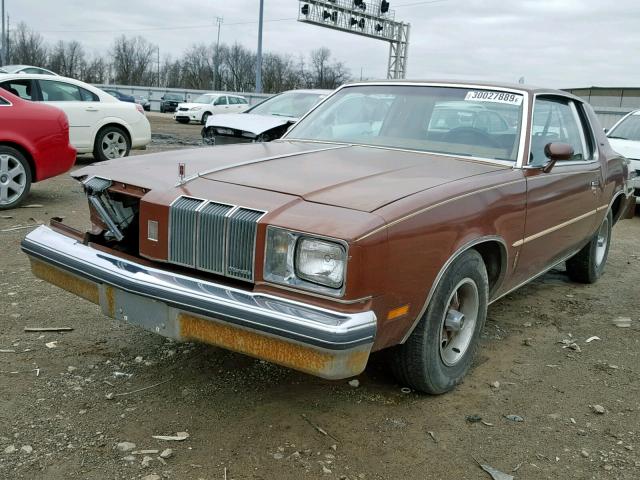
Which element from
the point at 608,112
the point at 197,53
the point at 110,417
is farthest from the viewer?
the point at 197,53

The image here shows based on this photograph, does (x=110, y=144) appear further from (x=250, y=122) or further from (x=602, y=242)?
(x=602, y=242)

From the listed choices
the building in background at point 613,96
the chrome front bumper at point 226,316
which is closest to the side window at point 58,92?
the chrome front bumper at point 226,316

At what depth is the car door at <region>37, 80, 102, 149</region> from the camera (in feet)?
31.9

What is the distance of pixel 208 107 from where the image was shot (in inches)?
1127

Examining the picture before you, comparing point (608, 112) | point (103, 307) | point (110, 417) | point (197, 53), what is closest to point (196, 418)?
point (110, 417)

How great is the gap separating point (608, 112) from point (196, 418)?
21.8 metres

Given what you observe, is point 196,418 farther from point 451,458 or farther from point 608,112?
point 608,112

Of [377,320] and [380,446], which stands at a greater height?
[377,320]

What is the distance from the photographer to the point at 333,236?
96.3 inches

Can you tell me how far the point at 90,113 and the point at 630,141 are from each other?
334 inches

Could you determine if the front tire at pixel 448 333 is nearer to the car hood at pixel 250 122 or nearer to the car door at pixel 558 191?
the car door at pixel 558 191

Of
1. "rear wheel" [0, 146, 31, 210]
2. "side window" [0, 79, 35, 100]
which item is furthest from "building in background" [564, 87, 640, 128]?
"rear wheel" [0, 146, 31, 210]

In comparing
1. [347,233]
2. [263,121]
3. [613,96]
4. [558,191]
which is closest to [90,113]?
[263,121]

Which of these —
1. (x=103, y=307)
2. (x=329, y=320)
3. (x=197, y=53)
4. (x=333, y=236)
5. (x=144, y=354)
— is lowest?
(x=144, y=354)
